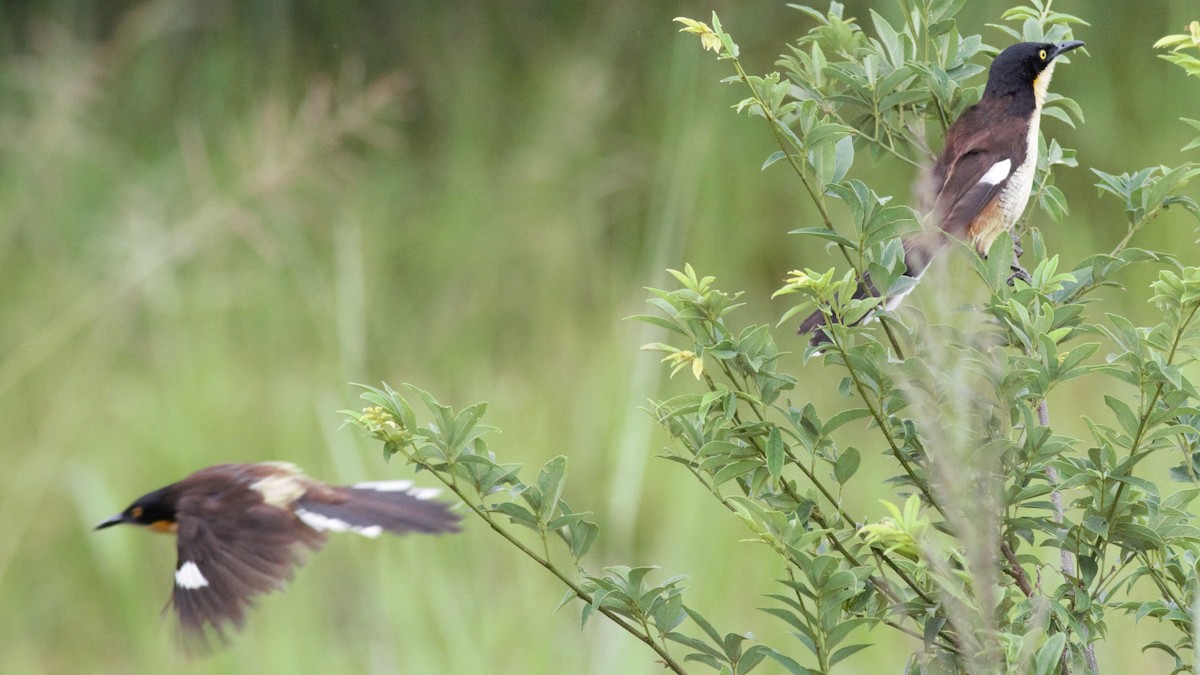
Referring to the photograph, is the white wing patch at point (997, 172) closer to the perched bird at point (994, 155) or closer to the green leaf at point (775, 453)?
the perched bird at point (994, 155)

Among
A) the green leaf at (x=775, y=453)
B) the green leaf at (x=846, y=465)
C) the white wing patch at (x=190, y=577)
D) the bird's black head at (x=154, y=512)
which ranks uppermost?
the green leaf at (x=775, y=453)

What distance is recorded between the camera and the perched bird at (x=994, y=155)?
76.9 inches

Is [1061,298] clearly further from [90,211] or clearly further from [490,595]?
[90,211]

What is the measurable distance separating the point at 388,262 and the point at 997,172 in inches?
143

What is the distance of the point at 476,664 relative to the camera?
3332mm

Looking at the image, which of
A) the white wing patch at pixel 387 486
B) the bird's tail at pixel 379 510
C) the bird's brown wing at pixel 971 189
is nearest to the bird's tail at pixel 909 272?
the bird's brown wing at pixel 971 189

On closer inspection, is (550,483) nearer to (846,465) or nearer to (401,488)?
(846,465)

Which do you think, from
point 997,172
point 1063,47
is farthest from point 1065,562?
point 1063,47

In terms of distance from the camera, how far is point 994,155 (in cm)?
198

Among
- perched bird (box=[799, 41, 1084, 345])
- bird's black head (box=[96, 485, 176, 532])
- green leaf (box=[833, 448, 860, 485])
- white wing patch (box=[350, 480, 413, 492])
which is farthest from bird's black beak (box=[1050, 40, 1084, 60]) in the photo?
bird's black head (box=[96, 485, 176, 532])

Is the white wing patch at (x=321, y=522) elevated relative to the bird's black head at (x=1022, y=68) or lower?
lower

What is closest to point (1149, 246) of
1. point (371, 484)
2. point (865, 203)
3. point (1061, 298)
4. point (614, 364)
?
point (614, 364)

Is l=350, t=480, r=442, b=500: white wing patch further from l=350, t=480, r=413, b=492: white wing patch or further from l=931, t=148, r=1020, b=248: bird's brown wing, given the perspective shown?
l=931, t=148, r=1020, b=248: bird's brown wing

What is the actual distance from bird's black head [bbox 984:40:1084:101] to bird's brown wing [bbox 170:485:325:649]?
65.7 inches
